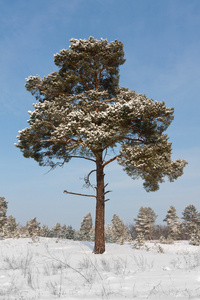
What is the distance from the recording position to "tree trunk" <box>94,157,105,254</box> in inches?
415

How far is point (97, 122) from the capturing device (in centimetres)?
1027

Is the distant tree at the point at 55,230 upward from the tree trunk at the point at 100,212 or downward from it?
downward

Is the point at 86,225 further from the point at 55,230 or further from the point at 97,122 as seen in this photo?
the point at 97,122

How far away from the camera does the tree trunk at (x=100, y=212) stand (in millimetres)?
10539

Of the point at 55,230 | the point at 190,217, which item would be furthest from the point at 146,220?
the point at 55,230

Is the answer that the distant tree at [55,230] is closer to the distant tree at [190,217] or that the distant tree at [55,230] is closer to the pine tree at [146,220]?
the pine tree at [146,220]

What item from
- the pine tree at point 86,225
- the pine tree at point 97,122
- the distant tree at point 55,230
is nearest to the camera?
the pine tree at point 97,122

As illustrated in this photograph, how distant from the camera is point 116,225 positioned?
1693 inches

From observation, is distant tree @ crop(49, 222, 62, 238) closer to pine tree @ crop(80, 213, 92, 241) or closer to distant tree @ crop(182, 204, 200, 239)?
pine tree @ crop(80, 213, 92, 241)

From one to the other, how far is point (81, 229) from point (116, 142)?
3877 cm

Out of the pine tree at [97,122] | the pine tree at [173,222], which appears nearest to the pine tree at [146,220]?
the pine tree at [173,222]

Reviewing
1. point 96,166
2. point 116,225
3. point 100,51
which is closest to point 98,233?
point 96,166

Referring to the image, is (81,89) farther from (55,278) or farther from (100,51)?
(55,278)

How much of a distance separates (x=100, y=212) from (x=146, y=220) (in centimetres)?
4105
